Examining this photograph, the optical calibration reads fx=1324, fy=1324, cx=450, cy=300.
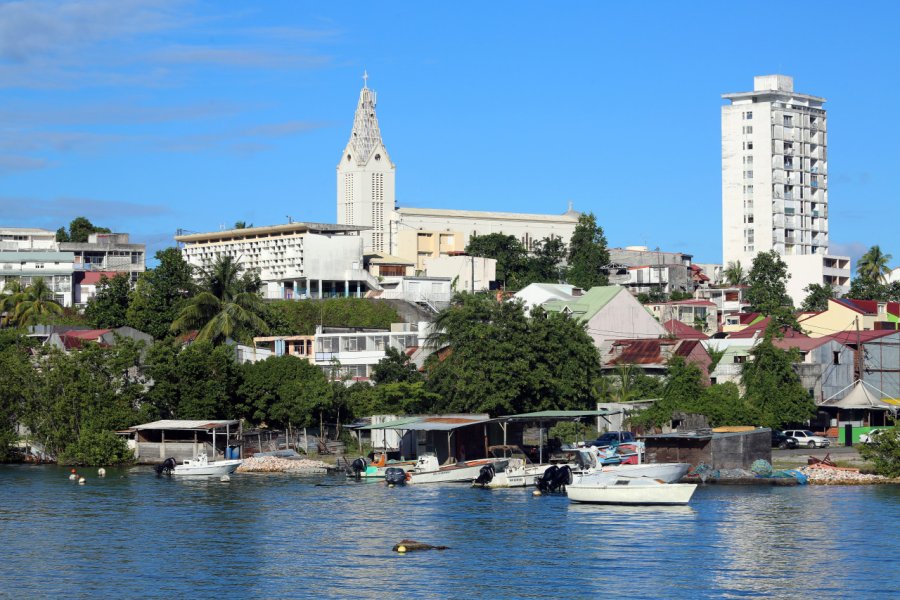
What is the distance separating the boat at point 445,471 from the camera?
6031 centimetres

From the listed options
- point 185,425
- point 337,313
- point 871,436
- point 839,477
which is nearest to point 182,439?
point 185,425

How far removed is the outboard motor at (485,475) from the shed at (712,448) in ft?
24.0

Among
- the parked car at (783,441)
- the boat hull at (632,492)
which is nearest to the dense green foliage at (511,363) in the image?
the parked car at (783,441)

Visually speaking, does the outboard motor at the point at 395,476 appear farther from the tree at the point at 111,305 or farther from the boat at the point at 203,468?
the tree at the point at 111,305

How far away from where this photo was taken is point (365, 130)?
178500 mm

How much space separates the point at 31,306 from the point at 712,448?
6521 centimetres

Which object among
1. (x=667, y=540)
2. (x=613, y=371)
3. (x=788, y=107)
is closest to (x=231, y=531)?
(x=667, y=540)

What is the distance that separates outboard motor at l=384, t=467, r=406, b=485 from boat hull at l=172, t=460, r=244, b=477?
30.1 feet

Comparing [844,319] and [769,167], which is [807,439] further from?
[769,167]

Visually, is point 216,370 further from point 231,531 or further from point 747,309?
point 747,309

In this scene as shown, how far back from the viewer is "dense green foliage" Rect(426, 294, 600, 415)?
224 ft

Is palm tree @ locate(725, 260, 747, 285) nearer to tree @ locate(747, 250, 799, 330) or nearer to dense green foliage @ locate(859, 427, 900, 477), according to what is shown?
tree @ locate(747, 250, 799, 330)

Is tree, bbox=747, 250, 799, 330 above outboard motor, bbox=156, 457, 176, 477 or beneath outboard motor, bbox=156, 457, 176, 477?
above

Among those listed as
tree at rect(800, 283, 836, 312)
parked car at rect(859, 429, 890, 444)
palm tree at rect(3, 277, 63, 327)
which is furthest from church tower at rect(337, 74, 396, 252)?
parked car at rect(859, 429, 890, 444)
